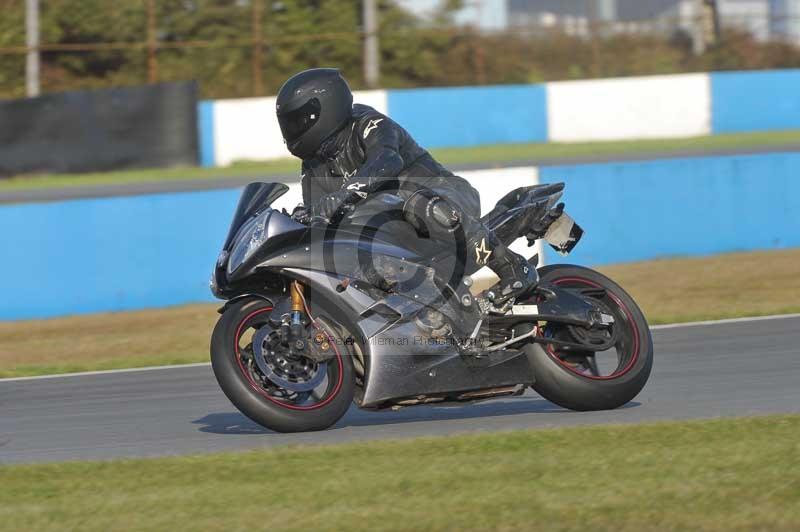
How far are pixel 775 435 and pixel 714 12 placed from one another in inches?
1073

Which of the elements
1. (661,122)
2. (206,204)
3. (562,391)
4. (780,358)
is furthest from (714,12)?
(562,391)

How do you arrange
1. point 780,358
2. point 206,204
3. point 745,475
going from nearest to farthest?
point 745,475 < point 780,358 < point 206,204

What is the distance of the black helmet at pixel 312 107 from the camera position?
5797mm

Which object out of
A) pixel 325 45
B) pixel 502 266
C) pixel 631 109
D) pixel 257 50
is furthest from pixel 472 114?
pixel 502 266

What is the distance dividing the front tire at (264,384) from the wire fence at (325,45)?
66.9ft

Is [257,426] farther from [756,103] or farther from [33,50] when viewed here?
[756,103]

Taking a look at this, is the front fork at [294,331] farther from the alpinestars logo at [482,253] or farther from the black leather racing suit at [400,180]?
the alpinestars logo at [482,253]

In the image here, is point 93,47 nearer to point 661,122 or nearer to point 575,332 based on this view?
point 661,122

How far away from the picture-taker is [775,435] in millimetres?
5477

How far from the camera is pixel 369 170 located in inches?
223

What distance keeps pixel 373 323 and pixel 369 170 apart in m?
0.68

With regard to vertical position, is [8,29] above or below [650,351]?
above

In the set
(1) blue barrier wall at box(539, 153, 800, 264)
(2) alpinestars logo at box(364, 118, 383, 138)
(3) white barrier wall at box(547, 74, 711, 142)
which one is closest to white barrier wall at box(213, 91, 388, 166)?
(3) white barrier wall at box(547, 74, 711, 142)

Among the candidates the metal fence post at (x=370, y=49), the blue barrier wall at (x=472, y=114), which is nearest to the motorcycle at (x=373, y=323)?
the blue barrier wall at (x=472, y=114)
